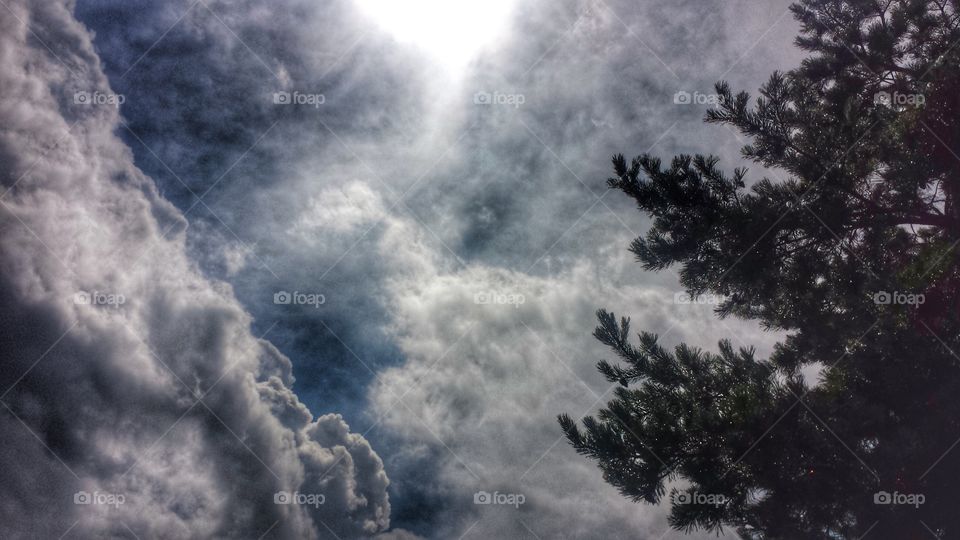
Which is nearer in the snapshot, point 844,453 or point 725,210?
point 844,453

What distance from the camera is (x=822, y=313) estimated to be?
8320mm

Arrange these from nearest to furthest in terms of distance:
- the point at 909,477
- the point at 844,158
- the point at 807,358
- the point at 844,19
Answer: the point at 909,477
the point at 844,158
the point at 807,358
the point at 844,19

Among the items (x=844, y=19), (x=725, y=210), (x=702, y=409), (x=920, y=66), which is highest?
(x=844, y=19)

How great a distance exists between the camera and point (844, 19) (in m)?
10.2

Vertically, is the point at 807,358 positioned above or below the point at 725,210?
below

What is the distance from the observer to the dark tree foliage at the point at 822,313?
6676 millimetres

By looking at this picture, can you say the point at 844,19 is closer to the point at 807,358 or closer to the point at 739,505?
the point at 807,358

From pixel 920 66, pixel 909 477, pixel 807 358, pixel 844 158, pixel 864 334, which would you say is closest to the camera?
pixel 909 477

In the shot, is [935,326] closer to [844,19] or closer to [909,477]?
[909,477]

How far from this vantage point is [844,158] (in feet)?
25.5

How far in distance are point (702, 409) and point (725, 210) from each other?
10.5ft

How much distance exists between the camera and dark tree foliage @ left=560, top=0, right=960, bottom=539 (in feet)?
21.9

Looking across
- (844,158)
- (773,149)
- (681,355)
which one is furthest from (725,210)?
(681,355)

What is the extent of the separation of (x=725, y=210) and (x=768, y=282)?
5.17 ft
